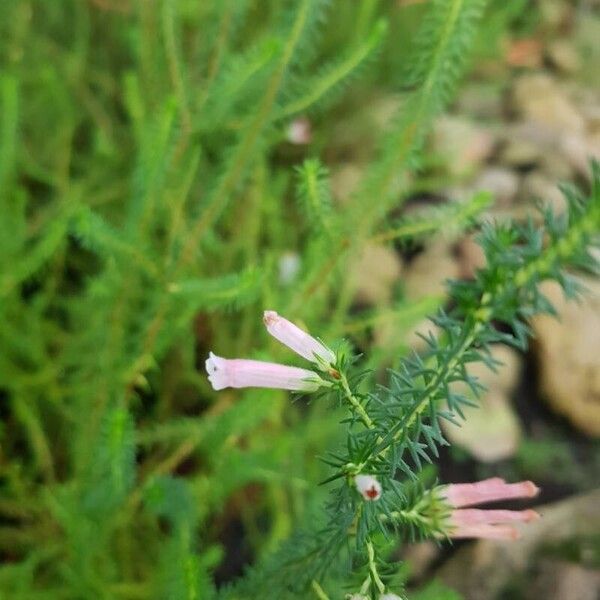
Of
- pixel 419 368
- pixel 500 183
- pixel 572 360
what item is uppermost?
pixel 419 368

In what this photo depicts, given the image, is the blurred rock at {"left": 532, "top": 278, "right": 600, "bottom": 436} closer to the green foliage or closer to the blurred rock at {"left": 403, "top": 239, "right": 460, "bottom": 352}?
the blurred rock at {"left": 403, "top": 239, "right": 460, "bottom": 352}

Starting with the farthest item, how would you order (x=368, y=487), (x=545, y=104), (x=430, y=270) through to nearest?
(x=545, y=104) → (x=430, y=270) → (x=368, y=487)

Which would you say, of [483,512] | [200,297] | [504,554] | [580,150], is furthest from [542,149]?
[483,512]

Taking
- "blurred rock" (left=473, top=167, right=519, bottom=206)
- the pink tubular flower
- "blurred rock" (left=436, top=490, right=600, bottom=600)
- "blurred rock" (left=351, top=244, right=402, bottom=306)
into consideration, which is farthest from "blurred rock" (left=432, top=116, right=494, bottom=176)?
the pink tubular flower

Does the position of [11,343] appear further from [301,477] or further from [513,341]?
[513,341]

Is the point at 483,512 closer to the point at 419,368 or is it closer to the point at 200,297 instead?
the point at 419,368

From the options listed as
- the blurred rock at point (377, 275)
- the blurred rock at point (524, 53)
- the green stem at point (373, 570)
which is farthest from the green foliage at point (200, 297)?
the blurred rock at point (524, 53)
